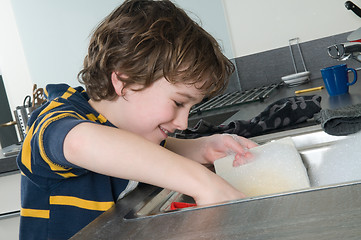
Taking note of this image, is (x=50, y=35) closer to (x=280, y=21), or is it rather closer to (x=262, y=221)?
(x=280, y=21)

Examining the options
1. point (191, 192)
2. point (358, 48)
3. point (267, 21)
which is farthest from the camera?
point (267, 21)

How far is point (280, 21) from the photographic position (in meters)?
2.54

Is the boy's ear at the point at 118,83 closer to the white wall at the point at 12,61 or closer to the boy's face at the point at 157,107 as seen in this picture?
the boy's face at the point at 157,107

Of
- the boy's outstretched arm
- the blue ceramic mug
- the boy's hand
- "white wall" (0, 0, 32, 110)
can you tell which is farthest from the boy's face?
"white wall" (0, 0, 32, 110)

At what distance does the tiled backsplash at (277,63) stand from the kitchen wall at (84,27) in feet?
0.11

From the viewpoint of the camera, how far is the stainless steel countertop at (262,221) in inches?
17.3

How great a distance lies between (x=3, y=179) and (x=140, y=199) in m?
1.48

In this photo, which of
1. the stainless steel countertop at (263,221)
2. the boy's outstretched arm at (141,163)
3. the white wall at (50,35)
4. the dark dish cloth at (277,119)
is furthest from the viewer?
the white wall at (50,35)

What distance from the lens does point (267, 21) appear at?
2547 mm

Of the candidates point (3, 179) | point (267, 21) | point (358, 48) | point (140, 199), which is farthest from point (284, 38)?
point (140, 199)

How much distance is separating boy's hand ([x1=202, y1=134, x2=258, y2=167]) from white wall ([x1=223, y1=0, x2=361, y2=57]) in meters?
1.60

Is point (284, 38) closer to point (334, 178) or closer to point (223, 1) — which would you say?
point (223, 1)

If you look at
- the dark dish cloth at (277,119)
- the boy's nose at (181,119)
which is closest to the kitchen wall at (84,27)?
the dark dish cloth at (277,119)

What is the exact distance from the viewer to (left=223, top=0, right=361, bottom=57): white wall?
2457 mm
